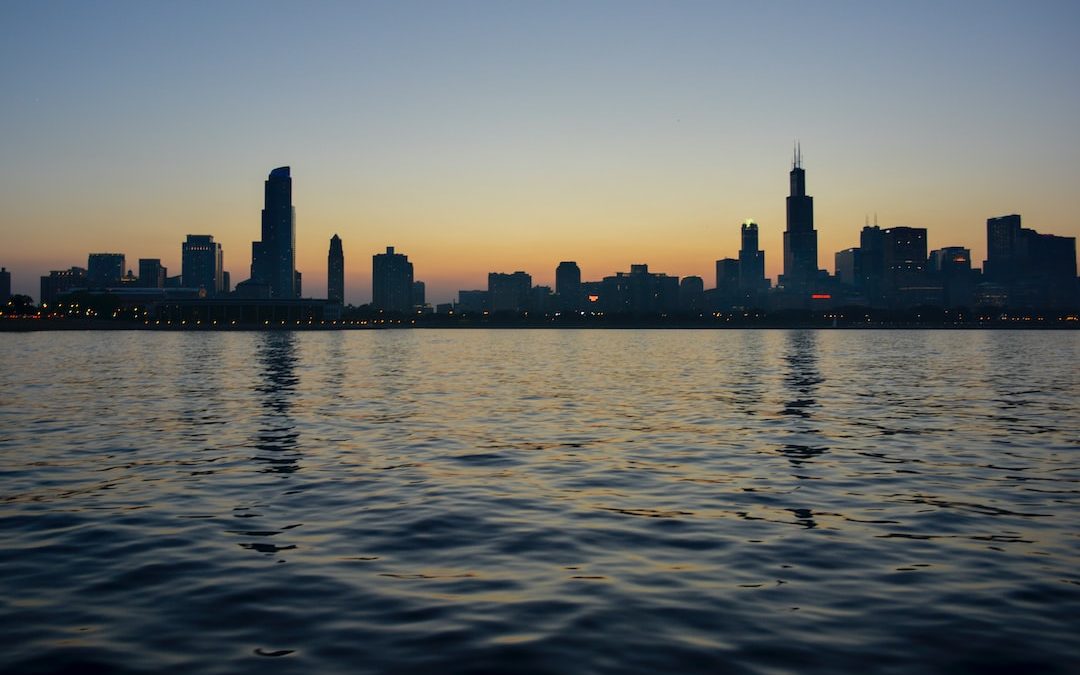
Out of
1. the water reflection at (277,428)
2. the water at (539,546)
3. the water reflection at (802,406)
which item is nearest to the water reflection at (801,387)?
the water reflection at (802,406)

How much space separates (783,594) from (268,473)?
17567 millimetres

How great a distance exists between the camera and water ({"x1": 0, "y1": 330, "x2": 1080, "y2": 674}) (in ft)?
39.5

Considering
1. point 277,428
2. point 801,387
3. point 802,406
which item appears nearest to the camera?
point 277,428

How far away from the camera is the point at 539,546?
18.0m

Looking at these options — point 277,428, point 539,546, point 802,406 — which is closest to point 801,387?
point 802,406

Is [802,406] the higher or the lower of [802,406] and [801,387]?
the higher

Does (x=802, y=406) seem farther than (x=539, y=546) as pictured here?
Yes

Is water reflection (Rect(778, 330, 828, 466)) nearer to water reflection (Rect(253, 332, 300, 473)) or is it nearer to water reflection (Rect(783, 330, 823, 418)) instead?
water reflection (Rect(783, 330, 823, 418))

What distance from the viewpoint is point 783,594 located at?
14523 mm

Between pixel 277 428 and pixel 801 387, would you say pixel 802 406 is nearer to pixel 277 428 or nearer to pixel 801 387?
pixel 801 387

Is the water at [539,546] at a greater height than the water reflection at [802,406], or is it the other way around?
the water at [539,546]

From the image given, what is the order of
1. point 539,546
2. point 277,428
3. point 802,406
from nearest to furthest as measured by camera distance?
1. point 539,546
2. point 277,428
3. point 802,406

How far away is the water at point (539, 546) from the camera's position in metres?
12.0

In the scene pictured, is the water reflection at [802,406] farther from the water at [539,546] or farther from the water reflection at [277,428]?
the water reflection at [277,428]
